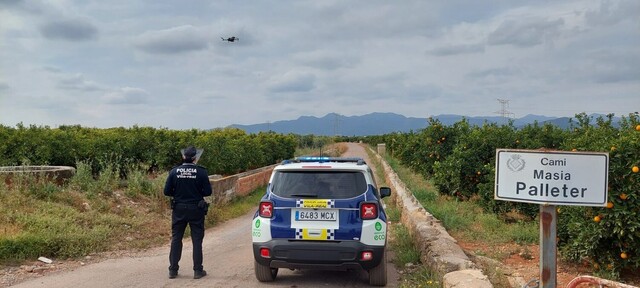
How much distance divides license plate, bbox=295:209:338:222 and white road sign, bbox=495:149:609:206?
7.76 ft

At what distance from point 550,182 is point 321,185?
295 centimetres

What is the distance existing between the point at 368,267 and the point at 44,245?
5.28 metres

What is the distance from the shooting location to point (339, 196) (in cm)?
616

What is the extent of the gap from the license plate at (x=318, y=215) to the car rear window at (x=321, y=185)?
7.1 inches

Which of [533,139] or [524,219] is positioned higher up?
[533,139]

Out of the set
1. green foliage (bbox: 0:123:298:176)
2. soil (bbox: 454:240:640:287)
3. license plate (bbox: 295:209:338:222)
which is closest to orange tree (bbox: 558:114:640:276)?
soil (bbox: 454:240:640:287)

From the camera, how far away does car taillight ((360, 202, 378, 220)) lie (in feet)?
19.9

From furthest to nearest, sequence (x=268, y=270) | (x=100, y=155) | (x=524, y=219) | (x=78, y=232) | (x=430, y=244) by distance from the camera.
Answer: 1. (x=100, y=155)
2. (x=524, y=219)
3. (x=78, y=232)
4. (x=430, y=244)
5. (x=268, y=270)

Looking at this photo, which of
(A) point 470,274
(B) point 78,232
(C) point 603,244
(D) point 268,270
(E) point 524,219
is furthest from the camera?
(E) point 524,219

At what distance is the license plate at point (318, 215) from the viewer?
19.9 feet

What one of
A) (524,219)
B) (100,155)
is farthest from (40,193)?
(524,219)

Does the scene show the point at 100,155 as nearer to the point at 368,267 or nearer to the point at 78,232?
the point at 78,232

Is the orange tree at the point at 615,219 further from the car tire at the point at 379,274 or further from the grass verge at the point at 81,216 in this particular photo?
the grass verge at the point at 81,216

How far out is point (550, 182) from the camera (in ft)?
13.1
